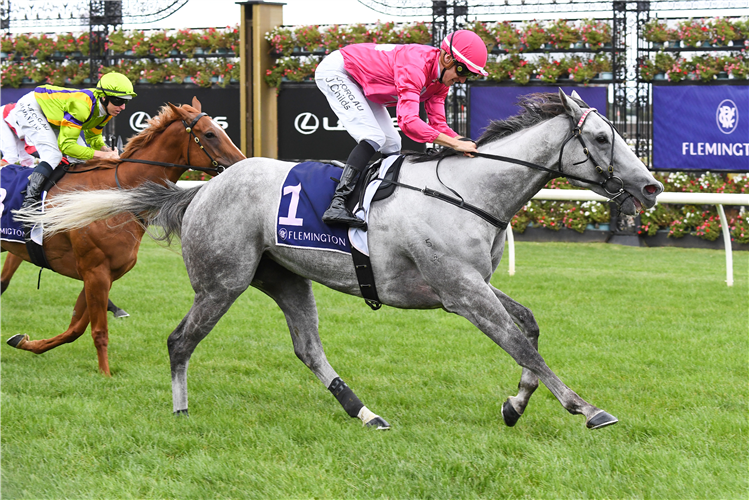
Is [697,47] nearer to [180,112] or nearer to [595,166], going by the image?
[180,112]

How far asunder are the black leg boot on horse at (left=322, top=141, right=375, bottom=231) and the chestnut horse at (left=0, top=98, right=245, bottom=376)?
153 cm

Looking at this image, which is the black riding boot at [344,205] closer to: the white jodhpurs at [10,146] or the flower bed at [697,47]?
the white jodhpurs at [10,146]

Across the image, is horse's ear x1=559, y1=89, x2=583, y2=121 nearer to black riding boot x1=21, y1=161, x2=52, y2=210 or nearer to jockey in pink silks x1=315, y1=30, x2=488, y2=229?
jockey in pink silks x1=315, y1=30, x2=488, y2=229

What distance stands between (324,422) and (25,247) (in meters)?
2.66

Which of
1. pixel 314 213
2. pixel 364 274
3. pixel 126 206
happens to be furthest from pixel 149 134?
pixel 364 274

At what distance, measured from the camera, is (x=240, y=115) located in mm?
13383

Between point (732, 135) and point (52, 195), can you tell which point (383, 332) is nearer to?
point (52, 195)

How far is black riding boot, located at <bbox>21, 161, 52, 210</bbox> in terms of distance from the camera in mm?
4980

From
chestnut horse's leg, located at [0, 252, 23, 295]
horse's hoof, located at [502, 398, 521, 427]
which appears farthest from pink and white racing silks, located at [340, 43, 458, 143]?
chestnut horse's leg, located at [0, 252, 23, 295]

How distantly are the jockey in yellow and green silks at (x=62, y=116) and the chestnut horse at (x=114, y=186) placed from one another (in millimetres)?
132

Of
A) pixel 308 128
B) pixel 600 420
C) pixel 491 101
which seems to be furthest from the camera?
pixel 308 128

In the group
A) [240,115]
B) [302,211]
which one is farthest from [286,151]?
[302,211]

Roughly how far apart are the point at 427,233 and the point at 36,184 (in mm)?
2799

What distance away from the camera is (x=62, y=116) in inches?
202
